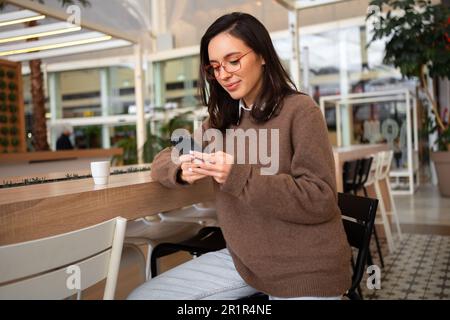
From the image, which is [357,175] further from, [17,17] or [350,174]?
[17,17]

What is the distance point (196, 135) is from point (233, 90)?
0.73 feet

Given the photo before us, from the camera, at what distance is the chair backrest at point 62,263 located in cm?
70

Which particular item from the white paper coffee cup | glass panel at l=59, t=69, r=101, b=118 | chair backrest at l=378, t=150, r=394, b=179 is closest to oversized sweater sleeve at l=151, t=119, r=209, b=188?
the white paper coffee cup

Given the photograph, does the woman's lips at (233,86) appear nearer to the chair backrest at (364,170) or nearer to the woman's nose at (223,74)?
the woman's nose at (223,74)

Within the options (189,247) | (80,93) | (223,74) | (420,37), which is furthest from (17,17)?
(80,93)

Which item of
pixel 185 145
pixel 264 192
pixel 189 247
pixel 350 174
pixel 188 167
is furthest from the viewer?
pixel 350 174

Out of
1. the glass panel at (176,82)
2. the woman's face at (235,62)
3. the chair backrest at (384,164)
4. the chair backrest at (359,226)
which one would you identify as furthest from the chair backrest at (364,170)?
the glass panel at (176,82)

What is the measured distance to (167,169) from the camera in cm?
126

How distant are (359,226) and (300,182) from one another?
0.50m

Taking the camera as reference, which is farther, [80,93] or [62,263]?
[80,93]

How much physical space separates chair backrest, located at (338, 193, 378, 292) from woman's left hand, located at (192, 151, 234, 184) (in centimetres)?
57

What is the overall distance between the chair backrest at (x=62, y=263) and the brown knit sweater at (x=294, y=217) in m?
0.27

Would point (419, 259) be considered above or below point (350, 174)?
below
